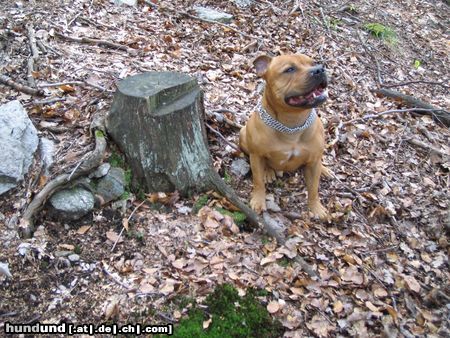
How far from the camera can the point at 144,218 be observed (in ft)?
12.2

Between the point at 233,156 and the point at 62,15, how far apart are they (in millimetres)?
3320

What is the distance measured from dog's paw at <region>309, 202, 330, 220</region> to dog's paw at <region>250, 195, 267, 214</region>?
50cm

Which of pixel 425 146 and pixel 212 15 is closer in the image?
pixel 425 146

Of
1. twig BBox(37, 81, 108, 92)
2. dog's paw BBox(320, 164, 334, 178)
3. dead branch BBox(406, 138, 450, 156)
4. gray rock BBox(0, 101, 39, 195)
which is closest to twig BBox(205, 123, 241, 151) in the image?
dog's paw BBox(320, 164, 334, 178)

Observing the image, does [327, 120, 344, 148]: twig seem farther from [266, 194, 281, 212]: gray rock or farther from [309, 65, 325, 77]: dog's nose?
[309, 65, 325, 77]: dog's nose

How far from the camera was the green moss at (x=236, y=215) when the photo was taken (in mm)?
3973

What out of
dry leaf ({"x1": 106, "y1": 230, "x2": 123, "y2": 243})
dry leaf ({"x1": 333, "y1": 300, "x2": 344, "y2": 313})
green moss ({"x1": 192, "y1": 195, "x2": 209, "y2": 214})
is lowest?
dry leaf ({"x1": 333, "y1": 300, "x2": 344, "y2": 313})

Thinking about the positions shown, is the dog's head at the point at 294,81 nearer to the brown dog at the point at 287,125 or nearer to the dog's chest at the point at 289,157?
the brown dog at the point at 287,125

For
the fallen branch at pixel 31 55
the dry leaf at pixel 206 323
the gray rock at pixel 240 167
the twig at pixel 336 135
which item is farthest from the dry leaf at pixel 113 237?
the twig at pixel 336 135

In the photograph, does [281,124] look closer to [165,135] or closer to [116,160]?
[165,135]

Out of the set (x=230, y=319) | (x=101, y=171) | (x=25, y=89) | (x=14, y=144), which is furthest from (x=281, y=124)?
(x=25, y=89)

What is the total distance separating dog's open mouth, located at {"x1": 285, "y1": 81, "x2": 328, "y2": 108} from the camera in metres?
3.48

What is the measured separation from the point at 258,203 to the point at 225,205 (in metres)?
0.36

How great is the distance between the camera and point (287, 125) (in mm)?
3875
